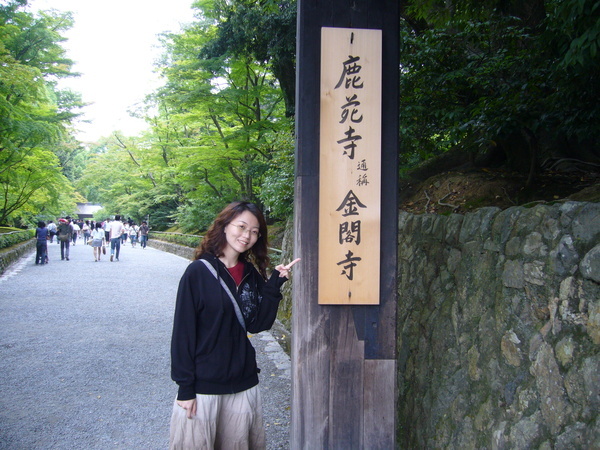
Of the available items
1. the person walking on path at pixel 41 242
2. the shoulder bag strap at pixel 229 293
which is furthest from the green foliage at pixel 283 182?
the person walking on path at pixel 41 242

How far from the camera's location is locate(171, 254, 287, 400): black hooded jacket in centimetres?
228

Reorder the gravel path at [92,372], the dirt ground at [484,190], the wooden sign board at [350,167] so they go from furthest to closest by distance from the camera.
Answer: the dirt ground at [484,190]
the gravel path at [92,372]
the wooden sign board at [350,167]

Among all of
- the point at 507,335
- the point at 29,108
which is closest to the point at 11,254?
the point at 29,108

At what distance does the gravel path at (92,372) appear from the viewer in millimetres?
3754

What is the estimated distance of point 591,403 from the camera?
176 centimetres

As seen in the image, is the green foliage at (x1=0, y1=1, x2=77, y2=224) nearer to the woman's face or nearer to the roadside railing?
the roadside railing

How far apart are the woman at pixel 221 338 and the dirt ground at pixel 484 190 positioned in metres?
3.45

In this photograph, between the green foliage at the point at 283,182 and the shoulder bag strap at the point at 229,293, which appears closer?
the shoulder bag strap at the point at 229,293

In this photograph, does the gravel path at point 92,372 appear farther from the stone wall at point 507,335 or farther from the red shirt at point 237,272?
the red shirt at point 237,272

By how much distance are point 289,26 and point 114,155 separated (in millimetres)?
26898

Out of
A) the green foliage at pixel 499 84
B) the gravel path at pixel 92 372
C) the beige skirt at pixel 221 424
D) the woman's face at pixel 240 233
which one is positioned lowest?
the gravel path at pixel 92 372

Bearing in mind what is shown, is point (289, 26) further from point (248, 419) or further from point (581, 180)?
point (248, 419)

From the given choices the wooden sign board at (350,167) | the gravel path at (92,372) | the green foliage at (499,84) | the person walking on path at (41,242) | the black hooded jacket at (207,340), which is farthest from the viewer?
the person walking on path at (41,242)

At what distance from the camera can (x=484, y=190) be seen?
602 cm
